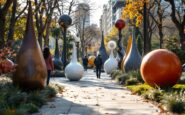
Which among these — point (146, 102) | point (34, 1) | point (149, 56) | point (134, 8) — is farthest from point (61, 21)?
point (146, 102)

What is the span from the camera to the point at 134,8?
1407 inches

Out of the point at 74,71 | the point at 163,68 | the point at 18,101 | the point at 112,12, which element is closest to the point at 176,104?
the point at 18,101

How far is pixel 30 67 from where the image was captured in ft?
50.1

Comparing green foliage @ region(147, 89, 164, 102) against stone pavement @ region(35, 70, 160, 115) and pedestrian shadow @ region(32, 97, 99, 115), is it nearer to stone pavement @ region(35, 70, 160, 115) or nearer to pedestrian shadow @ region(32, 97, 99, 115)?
stone pavement @ region(35, 70, 160, 115)

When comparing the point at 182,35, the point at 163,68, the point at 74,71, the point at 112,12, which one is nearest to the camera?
the point at 163,68

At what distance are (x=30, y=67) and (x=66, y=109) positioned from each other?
325cm

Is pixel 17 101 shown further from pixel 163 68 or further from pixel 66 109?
pixel 163 68

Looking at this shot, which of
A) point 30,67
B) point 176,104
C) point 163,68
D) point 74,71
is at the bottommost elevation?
point 176,104

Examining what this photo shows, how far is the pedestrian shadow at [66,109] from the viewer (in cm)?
1175

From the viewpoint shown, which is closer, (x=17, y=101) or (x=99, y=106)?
(x=17, y=101)

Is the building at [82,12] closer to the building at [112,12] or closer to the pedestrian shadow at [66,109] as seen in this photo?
the building at [112,12]

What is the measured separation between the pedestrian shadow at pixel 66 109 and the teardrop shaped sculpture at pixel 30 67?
1.36 m

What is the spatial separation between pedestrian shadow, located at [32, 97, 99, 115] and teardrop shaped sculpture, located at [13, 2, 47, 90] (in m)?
1.36

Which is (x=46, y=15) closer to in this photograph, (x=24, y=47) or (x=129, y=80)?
(x=129, y=80)
